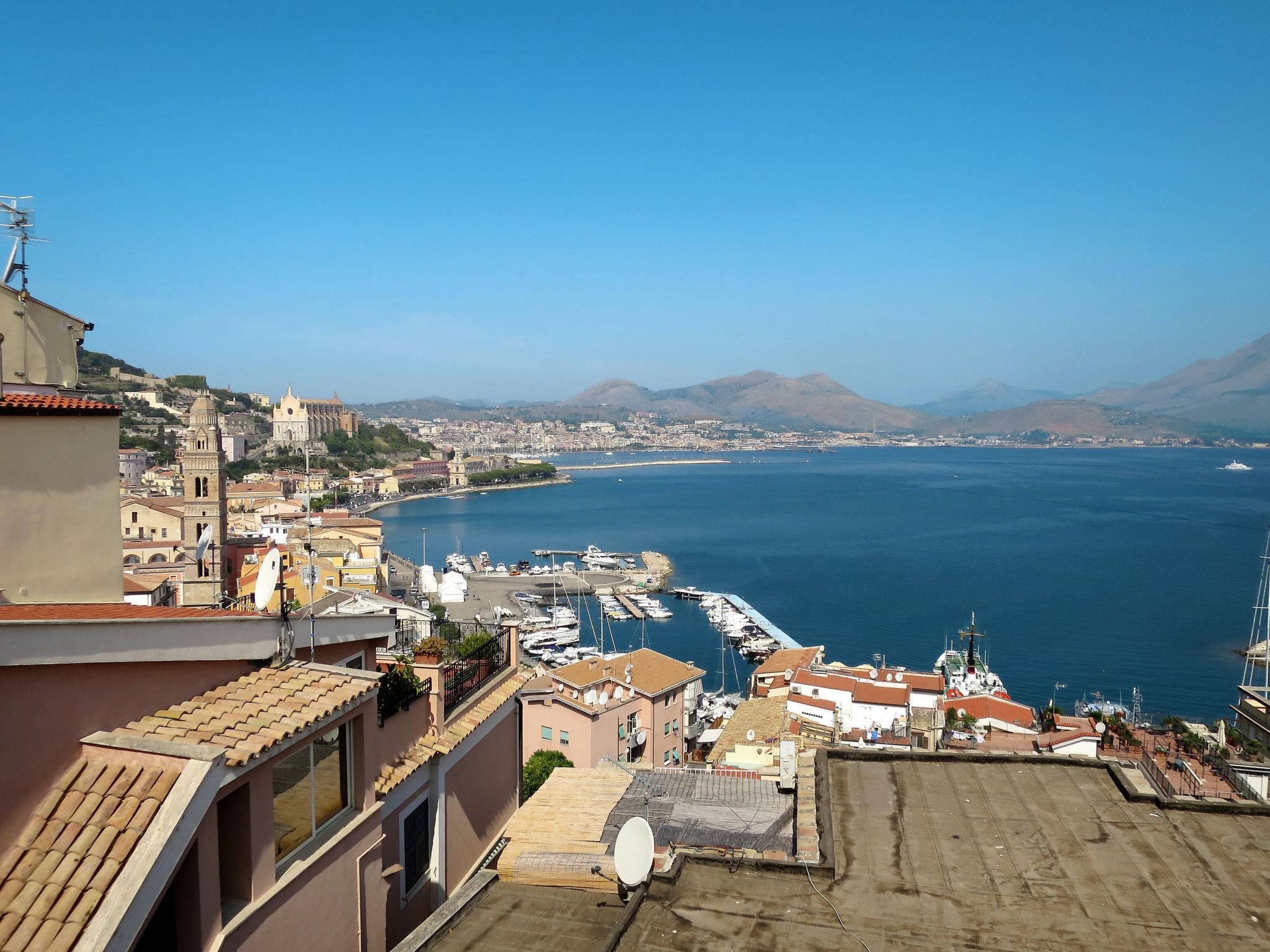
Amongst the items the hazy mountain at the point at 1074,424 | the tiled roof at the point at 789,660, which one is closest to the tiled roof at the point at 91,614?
the tiled roof at the point at 789,660

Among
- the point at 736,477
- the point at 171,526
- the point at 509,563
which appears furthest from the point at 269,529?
the point at 736,477

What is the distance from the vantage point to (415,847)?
2348 mm

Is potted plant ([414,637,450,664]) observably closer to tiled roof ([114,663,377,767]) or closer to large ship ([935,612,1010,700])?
tiled roof ([114,663,377,767])

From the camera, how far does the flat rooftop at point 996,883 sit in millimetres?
1766

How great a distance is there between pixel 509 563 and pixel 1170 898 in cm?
2941

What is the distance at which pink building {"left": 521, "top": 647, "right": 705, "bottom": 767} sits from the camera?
9.29 m

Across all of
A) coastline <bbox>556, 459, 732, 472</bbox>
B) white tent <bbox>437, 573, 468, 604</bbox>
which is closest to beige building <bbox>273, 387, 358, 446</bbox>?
coastline <bbox>556, 459, 732, 472</bbox>

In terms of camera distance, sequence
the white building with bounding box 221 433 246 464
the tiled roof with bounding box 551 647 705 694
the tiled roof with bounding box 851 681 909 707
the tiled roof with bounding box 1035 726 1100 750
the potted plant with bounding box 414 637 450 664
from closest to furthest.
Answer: the potted plant with bounding box 414 637 450 664
the tiled roof with bounding box 1035 726 1100 750
the tiled roof with bounding box 551 647 705 694
the tiled roof with bounding box 851 681 909 707
the white building with bounding box 221 433 246 464

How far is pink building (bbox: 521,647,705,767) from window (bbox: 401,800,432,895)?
5.72m

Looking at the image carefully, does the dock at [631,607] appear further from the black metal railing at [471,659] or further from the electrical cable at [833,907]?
the electrical cable at [833,907]

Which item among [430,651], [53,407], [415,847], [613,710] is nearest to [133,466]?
[613,710]

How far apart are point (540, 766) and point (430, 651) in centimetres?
566

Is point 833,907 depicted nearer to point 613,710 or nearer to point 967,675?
point 613,710

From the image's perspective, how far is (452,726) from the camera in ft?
8.55
